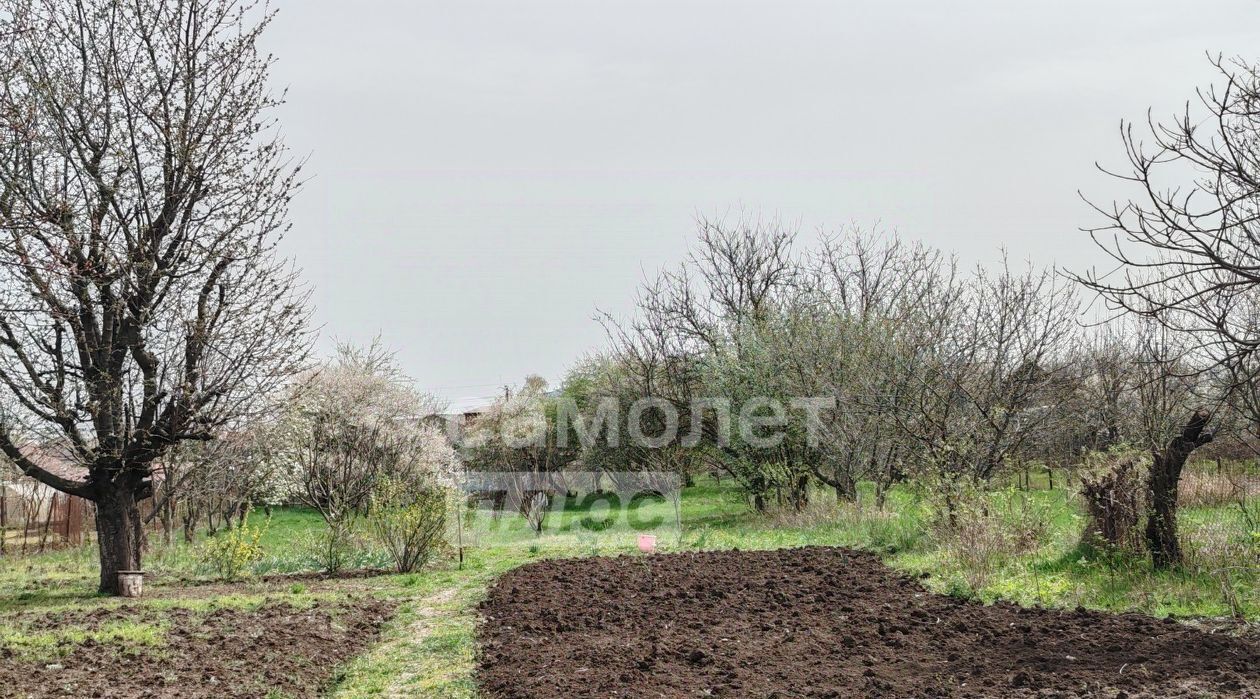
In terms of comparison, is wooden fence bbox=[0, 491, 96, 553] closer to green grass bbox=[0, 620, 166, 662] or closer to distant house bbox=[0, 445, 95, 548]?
distant house bbox=[0, 445, 95, 548]

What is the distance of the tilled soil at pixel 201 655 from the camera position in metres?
5.96

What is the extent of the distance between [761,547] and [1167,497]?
565cm

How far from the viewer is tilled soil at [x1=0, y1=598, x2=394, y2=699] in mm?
5957

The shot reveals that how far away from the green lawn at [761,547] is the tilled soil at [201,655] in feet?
0.84

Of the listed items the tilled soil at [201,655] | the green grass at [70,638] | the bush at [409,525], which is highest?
the bush at [409,525]

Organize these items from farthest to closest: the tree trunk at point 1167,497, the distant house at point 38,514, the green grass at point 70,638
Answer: the distant house at point 38,514, the tree trunk at point 1167,497, the green grass at point 70,638

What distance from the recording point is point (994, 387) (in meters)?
13.0

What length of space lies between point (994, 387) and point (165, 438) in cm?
1056

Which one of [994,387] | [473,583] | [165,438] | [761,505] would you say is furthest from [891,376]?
[165,438]

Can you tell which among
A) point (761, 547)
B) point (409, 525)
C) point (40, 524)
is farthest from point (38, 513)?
point (761, 547)

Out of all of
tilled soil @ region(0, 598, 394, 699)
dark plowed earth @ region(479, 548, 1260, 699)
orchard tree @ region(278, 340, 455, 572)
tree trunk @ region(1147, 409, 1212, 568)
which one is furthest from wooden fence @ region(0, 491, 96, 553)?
tree trunk @ region(1147, 409, 1212, 568)

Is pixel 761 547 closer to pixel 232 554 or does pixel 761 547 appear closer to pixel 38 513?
pixel 232 554

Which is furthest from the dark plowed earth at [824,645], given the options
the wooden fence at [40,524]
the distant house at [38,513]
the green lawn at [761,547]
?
the wooden fence at [40,524]

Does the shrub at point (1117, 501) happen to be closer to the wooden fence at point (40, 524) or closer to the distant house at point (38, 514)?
the distant house at point (38, 514)
